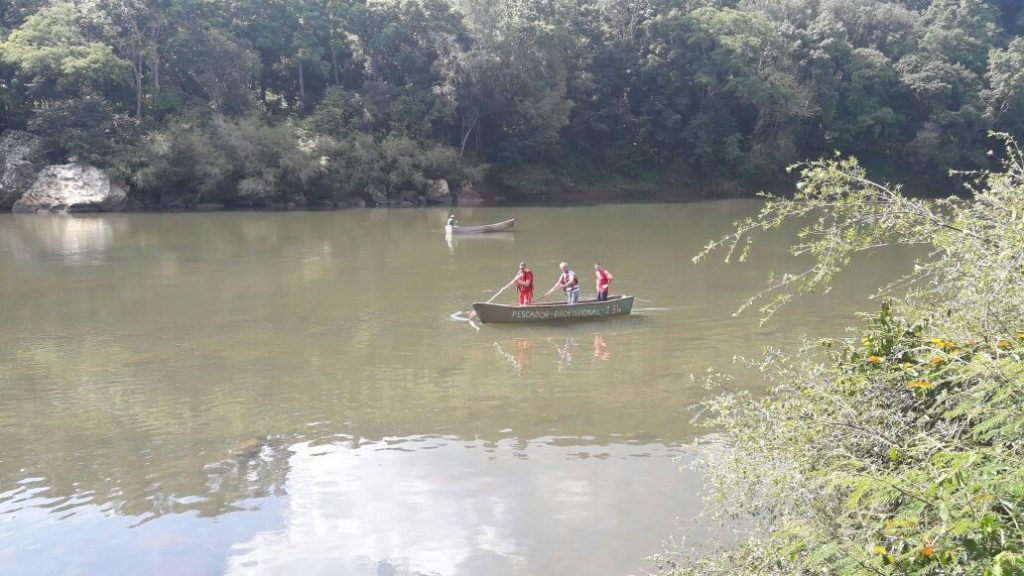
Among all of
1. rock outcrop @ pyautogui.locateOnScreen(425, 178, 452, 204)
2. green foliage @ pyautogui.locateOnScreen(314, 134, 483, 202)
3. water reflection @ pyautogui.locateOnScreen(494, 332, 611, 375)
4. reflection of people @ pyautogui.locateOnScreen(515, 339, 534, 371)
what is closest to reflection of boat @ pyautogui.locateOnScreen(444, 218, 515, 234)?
green foliage @ pyautogui.locateOnScreen(314, 134, 483, 202)

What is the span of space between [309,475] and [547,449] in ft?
10.5

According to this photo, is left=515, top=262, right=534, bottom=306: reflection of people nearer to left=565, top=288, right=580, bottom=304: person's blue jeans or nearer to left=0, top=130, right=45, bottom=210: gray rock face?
left=565, top=288, right=580, bottom=304: person's blue jeans

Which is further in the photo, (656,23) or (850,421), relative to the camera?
(656,23)

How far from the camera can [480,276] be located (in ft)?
89.8

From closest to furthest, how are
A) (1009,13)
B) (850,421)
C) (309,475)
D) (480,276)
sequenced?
(850,421)
(309,475)
(480,276)
(1009,13)

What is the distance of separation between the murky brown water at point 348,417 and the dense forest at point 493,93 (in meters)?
24.1

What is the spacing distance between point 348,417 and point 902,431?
9313 mm

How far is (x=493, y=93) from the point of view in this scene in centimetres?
5681

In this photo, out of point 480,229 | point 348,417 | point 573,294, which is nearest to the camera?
point 348,417

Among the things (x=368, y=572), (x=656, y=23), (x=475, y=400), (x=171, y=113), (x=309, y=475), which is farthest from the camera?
(x=656, y=23)

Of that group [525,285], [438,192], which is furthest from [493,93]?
[525,285]

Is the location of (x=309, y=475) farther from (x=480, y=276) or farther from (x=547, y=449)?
(x=480, y=276)

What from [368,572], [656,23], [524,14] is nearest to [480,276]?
[368,572]

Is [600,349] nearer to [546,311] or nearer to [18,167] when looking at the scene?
[546,311]
